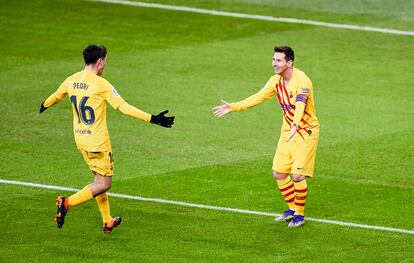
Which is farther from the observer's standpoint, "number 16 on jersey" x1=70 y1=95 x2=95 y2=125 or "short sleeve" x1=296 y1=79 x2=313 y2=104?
"short sleeve" x1=296 y1=79 x2=313 y2=104

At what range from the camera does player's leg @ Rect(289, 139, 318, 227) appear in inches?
644

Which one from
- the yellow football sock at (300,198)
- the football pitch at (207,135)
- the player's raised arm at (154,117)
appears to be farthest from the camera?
the yellow football sock at (300,198)

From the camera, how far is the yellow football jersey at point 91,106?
15.5 meters

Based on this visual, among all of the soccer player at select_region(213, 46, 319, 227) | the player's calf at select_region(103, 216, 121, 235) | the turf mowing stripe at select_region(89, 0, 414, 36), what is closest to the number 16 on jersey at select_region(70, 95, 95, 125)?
the player's calf at select_region(103, 216, 121, 235)

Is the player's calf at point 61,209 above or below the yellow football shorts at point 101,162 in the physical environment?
below

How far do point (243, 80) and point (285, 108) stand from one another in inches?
378

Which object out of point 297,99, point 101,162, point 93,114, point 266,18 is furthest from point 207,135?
point 266,18

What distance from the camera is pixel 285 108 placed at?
650 inches

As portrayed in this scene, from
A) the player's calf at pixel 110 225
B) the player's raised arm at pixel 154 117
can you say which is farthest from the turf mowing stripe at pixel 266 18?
the player's raised arm at pixel 154 117

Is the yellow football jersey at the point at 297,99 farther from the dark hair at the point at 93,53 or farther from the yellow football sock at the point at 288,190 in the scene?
the dark hair at the point at 93,53

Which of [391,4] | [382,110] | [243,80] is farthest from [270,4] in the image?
[382,110]

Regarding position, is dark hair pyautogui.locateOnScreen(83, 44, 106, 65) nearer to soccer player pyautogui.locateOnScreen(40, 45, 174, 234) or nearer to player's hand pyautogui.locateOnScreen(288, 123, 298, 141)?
soccer player pyautogui.locateOnScreen(40, 45, 174, 234)

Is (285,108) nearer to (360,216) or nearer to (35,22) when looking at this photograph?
(360,216)

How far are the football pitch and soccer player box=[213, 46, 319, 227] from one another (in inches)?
22.7
